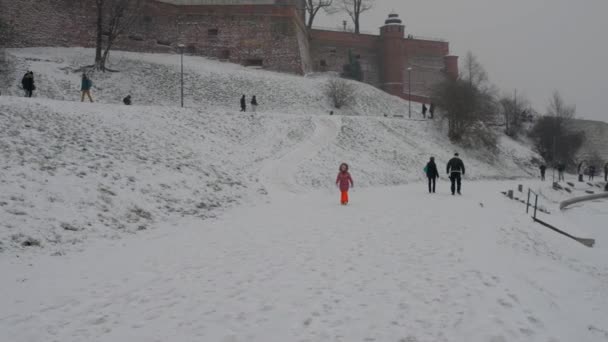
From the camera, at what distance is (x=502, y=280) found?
5.81 meters

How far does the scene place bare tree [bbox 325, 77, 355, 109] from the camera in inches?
1553

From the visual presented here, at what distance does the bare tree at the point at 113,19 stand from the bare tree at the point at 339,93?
19.6 meters

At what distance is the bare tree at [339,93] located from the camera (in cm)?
3944

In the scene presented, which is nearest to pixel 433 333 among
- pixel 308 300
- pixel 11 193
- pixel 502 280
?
pixel 308 300

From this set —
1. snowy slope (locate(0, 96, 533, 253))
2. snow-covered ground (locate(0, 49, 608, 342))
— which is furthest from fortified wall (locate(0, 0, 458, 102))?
snow-covered ground (locate(0, 49, 608, 342))

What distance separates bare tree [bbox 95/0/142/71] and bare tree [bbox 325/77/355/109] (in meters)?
19.6

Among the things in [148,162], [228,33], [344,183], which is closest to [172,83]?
[228,33]

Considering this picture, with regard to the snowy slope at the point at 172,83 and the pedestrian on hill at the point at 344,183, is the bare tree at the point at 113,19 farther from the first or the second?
the pedestrian on hill at the point at 344,183

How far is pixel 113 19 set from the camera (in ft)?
116

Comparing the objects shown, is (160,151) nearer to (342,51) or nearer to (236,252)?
(236,252)

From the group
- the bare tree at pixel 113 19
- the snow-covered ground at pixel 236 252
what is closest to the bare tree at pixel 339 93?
the bare tree at pixel 113 19

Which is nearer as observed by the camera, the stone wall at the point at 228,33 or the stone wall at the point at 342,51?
the stone wall at the point at 228,33

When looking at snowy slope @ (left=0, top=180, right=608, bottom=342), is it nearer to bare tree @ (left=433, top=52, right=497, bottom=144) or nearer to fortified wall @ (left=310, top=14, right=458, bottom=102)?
bare tree @ (left=433, top=52, right=497, bottom=144)

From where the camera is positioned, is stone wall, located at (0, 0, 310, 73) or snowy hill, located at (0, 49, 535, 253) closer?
snowy hill, located at (0, 49, 535, 253)
